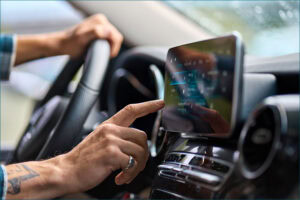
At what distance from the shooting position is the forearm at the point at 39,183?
74 centimetres

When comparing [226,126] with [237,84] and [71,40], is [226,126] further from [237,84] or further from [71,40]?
[71,40]

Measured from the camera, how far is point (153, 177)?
790 mm

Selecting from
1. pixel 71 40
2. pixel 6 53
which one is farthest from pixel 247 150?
pixel 6 53

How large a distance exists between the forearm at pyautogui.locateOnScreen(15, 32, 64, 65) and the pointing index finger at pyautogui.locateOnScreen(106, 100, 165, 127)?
2.39 ft

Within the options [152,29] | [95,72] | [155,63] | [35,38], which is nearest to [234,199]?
[95,72]

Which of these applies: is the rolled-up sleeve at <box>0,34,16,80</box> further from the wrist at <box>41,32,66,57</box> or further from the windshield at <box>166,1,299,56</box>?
the windshield at <box>166,1,299,56</box>

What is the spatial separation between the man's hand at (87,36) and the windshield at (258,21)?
0.28 m

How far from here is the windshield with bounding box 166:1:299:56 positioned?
1113mm

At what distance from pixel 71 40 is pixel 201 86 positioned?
0.78 m

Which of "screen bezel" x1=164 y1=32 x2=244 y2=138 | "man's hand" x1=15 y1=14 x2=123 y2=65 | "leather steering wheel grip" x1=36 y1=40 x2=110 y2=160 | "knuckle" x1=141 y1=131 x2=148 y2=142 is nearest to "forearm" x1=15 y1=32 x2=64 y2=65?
"man's hand" x1=15 y1=14 x2=123 y2=65

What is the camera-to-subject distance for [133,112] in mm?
741

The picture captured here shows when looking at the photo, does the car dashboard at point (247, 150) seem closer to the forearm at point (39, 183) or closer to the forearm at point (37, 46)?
the forearm at point (39, 183)

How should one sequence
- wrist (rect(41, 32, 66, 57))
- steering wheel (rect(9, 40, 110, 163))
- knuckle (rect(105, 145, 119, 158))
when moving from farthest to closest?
wrist (rect(41, 32, 66, 57)) < steering wheel (rect(9, 40, 110, 163)) < knuckle (rect(105, 145, 119, 158))

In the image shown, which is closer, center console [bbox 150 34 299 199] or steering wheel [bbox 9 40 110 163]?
center console [bbox 150 34 299 199]
